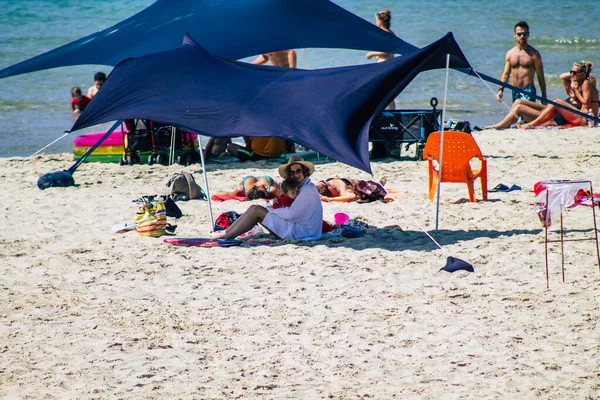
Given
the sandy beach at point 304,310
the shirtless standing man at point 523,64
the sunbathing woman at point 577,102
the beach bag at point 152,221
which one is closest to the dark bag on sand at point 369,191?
the sandy beach at point 304,310

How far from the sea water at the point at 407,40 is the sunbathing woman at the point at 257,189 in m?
1.64

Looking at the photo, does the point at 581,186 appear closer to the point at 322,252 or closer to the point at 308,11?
the point at 322,252

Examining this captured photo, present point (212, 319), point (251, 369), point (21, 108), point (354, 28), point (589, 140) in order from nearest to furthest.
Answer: point (251, 369)
point (212, 319)
point (354, 28)
point (589, 140)
point (21, 108)

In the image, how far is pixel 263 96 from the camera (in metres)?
6.79

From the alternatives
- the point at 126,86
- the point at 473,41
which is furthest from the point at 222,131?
the point at 473,41

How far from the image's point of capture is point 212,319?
5.26m

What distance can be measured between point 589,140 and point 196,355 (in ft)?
25.9

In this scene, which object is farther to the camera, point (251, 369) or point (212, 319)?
point (212, 319)

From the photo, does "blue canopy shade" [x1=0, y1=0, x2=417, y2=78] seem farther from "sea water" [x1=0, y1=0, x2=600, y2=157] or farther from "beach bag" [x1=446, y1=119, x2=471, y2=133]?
"beach bag" [x1=446, y1=119, x2=471, y2=133]

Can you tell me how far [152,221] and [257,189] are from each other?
1.64m

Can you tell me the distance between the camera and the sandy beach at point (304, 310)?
4293 millimetres

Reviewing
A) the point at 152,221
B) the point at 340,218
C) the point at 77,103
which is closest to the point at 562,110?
the point at 340,218

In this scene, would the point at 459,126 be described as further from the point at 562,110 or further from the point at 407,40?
the point at 407,40

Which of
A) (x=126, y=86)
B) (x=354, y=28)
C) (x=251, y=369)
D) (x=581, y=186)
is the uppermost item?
(x=354, y=28)
